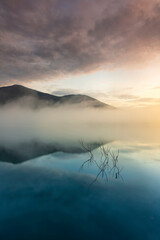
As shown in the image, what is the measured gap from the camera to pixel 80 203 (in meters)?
7.10

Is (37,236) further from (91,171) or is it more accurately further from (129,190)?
(91,171)

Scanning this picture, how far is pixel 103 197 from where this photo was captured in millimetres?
7559

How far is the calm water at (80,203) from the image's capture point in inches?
214

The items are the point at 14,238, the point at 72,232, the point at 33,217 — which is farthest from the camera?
the point at 33,217

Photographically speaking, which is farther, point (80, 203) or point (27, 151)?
point (27, 151)

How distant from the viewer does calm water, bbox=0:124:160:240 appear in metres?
5.43

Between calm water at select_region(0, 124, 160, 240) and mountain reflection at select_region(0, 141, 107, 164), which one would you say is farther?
mountain reflection at select_region(0, 141, 107, 164)

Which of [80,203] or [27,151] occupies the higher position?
[80,203]

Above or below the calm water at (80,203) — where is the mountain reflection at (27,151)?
below

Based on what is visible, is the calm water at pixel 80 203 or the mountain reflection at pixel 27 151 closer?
the calm water at pixel 80 203

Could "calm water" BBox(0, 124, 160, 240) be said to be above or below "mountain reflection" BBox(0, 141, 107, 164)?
above

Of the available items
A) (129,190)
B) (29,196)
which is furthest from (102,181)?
(29,196)

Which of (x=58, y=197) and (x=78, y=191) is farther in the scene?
(x=78, y=191)

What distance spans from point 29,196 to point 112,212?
380cm
